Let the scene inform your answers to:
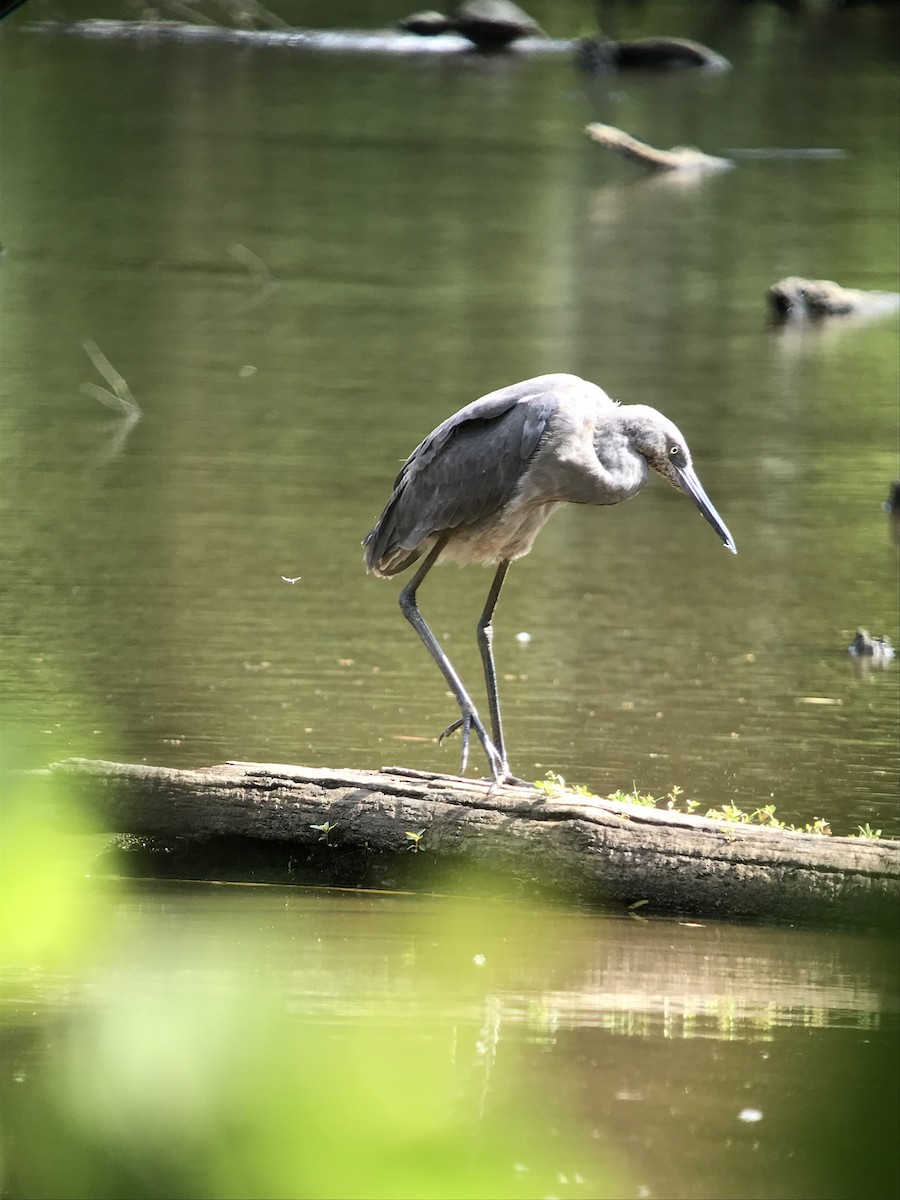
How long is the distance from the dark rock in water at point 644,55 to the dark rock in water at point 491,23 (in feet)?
5.38

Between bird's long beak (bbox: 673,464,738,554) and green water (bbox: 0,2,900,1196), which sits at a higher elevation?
bird's long beak (bbox: 673,464,738,554)

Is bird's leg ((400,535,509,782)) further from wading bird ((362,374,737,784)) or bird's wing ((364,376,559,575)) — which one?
bird's wing ((364,376,559,575))

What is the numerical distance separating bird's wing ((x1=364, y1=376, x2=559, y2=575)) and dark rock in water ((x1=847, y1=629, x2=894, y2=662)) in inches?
130

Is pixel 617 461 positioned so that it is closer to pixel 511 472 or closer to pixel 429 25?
pixel 511 472

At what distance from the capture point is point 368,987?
4660 millimetres

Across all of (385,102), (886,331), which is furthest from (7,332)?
(385,102)

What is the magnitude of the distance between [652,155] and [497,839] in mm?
23895

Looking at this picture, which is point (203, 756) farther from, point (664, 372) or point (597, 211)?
point (597, 211)

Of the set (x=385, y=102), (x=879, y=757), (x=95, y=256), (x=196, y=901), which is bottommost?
(x=385, y=102)

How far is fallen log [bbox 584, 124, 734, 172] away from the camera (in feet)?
91.2

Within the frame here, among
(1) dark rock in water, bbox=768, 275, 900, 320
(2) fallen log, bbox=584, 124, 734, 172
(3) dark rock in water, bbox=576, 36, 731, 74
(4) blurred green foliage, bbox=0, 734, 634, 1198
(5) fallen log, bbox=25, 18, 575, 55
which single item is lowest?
(5) fallen log, bbox=25, 18, 575, 55

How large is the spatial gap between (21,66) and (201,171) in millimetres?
11263

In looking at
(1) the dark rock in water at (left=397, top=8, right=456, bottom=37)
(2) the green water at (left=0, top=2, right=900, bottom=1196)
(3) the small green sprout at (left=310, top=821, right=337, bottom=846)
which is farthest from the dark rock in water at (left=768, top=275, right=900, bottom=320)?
(1) the dark rock in water at (left=397, top=8, right=456, bottom=37)

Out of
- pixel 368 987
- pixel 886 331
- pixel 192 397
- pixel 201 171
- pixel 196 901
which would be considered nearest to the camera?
pixel 368 987
